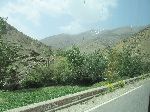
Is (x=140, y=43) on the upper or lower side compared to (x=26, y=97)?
upper

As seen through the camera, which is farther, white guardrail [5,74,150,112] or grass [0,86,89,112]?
grass [0,86,89,112]

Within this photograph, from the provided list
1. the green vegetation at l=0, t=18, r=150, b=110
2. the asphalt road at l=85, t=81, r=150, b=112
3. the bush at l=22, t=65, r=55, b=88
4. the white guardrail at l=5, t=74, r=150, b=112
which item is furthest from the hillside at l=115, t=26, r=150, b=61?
the asphalt road at l=85, t=81, r=150, b=112

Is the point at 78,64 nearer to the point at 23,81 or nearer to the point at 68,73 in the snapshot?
the point at 68,73

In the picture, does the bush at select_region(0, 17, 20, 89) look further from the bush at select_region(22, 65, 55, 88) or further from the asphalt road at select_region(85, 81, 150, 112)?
the asphalt road at select_region(85, 81, 150, 112)

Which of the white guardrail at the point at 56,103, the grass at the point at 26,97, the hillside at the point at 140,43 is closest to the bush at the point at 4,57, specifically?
the grass at the point at 26,97

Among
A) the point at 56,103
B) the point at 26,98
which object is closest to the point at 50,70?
the point at 26,98

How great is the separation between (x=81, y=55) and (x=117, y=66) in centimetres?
1462

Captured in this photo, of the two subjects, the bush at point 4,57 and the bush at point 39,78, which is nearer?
the bush at point 4,57

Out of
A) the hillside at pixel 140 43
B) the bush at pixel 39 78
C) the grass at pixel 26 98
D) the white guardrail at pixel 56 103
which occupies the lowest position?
the grass at pixel 26 98

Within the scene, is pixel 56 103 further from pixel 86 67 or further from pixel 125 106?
pixel 86 67

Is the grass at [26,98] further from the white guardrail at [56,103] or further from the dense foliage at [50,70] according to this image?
the dense foliage at [50,70]

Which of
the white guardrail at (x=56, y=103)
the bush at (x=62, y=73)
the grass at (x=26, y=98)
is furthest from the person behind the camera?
the bush at (x=62, y=73)

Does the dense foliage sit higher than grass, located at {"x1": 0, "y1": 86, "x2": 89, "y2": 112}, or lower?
higher

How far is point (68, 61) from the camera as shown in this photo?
86.5 meters
